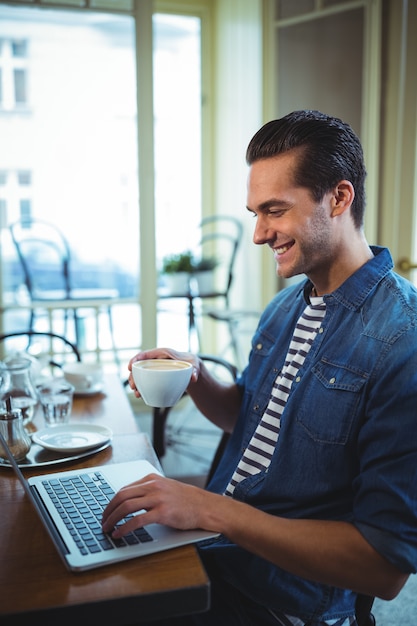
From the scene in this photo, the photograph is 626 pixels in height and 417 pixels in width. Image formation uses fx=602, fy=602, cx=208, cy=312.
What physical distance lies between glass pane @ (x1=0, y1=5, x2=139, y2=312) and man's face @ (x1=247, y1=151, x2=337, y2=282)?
252cm

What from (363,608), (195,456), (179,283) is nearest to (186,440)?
(195,456)

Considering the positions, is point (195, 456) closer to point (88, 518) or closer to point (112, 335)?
point (112, 335)

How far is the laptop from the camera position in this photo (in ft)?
2.62

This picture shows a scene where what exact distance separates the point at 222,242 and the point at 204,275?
2.65 ft

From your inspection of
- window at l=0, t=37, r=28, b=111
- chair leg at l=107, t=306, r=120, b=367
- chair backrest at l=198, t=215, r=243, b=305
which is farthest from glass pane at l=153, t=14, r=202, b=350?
window at l=0, t=37, r=28, b=111

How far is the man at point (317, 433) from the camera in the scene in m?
0.86

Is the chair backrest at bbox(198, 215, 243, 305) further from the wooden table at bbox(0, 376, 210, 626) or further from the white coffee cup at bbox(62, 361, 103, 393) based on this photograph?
the wooden table at bbox(0, 376, 210, 626)

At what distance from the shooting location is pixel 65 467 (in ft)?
3.69

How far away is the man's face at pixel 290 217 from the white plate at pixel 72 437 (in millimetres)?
517

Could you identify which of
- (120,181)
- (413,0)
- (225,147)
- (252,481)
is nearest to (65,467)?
(252,481)

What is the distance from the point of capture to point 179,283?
12.7ft

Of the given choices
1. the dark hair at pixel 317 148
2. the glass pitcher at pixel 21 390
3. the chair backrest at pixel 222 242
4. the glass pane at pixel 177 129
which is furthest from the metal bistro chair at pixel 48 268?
the dark hair at pixel 317 148

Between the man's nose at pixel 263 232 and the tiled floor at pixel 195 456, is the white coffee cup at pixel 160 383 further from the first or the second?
the tiled floor at pixel 195 456

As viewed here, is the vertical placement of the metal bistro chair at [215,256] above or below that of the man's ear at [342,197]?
below
